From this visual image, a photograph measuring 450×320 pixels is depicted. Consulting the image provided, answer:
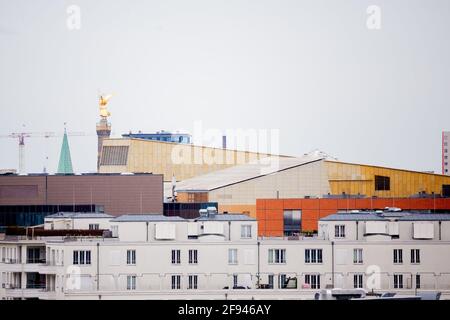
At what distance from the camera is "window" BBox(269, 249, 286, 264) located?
14.0 metres

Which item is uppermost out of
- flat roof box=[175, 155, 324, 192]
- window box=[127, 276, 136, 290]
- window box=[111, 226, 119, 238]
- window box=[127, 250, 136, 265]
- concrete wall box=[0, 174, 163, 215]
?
Result: flat roof box=[175, 155, 324, 192]

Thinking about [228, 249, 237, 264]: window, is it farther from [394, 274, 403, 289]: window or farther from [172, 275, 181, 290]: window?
[394, 274, 403, 289]: window

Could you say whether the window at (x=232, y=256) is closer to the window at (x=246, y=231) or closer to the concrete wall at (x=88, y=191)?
the window at (x=246, y=231)

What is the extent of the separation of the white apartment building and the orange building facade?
22.8 feet

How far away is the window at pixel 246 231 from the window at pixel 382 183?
1046cm

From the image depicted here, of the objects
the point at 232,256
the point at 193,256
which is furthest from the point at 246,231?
the point at 193,256

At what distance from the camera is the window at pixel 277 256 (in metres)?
14.0

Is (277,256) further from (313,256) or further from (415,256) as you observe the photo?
(415,256)

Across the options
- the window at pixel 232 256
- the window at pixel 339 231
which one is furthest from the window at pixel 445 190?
the window at pixel 232 256

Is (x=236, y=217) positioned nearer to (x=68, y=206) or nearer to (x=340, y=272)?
(x=340, y=272)

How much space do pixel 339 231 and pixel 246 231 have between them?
3.52ft

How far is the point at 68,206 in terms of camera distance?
75.8ft

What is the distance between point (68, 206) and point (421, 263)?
10.5 metres

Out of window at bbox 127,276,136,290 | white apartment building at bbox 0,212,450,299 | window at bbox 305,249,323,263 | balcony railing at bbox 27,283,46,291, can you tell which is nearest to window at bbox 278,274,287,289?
white apartment building at bbox 0,212,450,299
